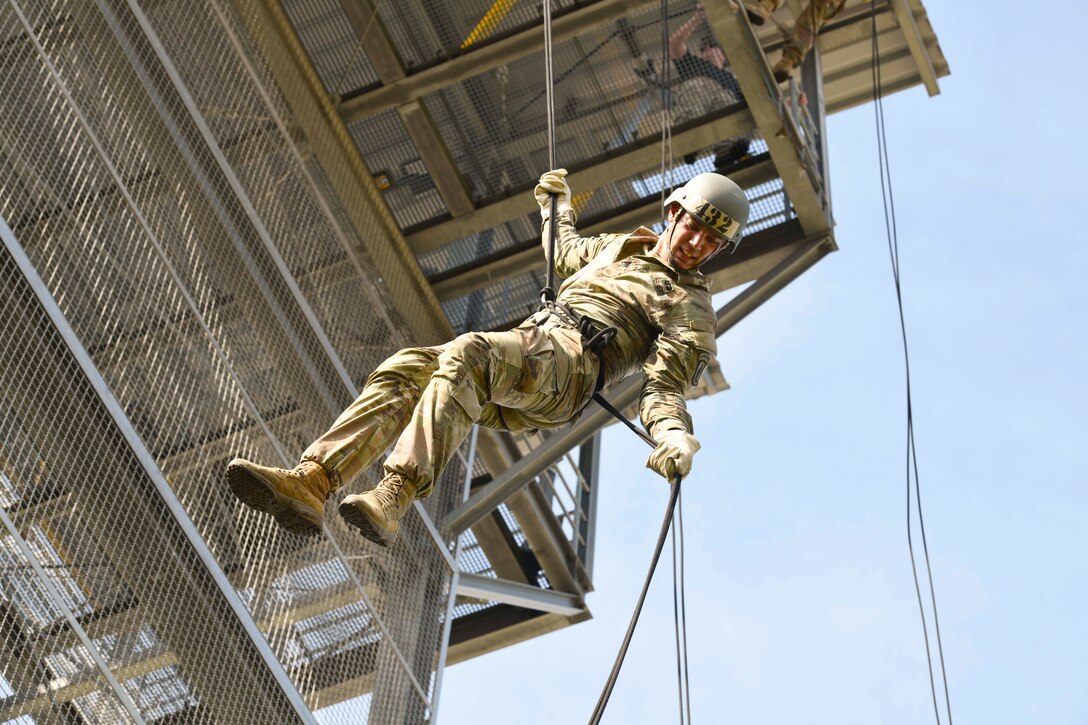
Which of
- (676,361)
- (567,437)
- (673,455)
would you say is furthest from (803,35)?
(673,455)

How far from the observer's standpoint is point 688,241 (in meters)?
8.98

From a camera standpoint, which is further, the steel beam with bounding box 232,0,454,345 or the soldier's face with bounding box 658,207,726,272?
the steel beam with bounding box 232,0,454,345

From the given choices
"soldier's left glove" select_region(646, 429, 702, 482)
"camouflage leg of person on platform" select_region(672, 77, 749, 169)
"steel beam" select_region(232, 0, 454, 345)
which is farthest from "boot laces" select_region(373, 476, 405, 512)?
"camouflage leg of person on platform" select_region(672, 77, 749, 169)

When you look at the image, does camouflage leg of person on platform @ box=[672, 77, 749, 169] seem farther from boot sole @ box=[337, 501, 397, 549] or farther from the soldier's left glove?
boot sole @ box=[337, 501, 397, 549]

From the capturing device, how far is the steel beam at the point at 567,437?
1505cm

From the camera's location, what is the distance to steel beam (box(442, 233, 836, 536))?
15.0 metres

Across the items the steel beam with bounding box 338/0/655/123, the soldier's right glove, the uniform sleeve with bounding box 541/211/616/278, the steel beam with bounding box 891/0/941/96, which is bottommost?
the uniform sleeve with bounding box 541/211/616/278

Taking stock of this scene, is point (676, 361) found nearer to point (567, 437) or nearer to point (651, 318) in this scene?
point (651, 318)

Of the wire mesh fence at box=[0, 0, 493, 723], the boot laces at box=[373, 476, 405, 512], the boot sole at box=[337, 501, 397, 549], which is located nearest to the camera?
the boot sole at box=[337, 501, 397, 549]

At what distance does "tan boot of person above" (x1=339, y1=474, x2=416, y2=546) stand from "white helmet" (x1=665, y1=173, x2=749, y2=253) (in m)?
2.32

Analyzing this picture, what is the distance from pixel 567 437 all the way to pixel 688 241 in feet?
20.1

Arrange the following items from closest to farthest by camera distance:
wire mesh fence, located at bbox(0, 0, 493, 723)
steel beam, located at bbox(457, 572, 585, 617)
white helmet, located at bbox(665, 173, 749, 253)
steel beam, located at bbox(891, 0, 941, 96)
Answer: white helmet, located at bbox(665, 173, 749, 253)
wire mesh fence, located at bbox(0, 0, 493, 723)
steel beam, located at bbox(457, 572, 585, 617)
steel beam, located at bbox(891, 0, 941, 96)

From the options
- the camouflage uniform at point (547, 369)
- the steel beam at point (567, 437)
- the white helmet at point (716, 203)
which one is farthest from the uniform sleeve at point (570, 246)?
the steel beam at point (567, 437)

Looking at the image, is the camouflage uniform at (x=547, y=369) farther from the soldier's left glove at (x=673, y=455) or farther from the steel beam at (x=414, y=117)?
the steel beam at (x=414, y=117)
